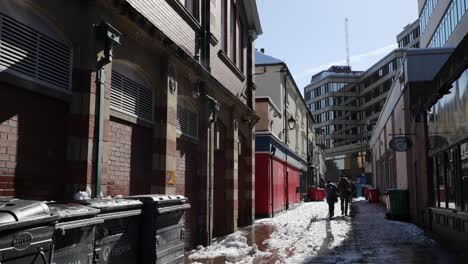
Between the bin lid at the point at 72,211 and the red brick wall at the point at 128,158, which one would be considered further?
the red brick wall at the point at 128,158

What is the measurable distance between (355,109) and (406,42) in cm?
2004

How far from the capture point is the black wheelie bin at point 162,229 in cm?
628

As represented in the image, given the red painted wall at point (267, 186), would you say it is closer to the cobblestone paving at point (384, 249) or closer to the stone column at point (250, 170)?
the stone column at point (250, 170)

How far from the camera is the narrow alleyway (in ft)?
33.9

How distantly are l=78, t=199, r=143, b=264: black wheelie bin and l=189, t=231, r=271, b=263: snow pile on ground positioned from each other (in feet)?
14.0

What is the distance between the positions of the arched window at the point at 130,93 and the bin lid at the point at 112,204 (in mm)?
2610

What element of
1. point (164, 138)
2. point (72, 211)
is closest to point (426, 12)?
point (164, 138)

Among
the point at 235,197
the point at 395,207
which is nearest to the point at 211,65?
the point at 235,197

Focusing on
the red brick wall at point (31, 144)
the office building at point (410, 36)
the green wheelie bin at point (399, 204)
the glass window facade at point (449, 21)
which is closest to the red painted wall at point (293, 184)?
the green wheelie bin at point (399, 204)

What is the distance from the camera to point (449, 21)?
33.2 meters

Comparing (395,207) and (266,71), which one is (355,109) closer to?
(266,71)

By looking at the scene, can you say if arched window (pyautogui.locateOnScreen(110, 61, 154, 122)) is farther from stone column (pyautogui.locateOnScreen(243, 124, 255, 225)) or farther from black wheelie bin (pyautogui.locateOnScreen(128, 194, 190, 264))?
stone column (pyautogui.locateOnScreen(243, 124, 255, 225))

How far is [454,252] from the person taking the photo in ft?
36.8

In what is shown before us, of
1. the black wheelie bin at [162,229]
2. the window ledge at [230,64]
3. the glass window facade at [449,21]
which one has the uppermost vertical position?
the glass window facade at [449,21]
